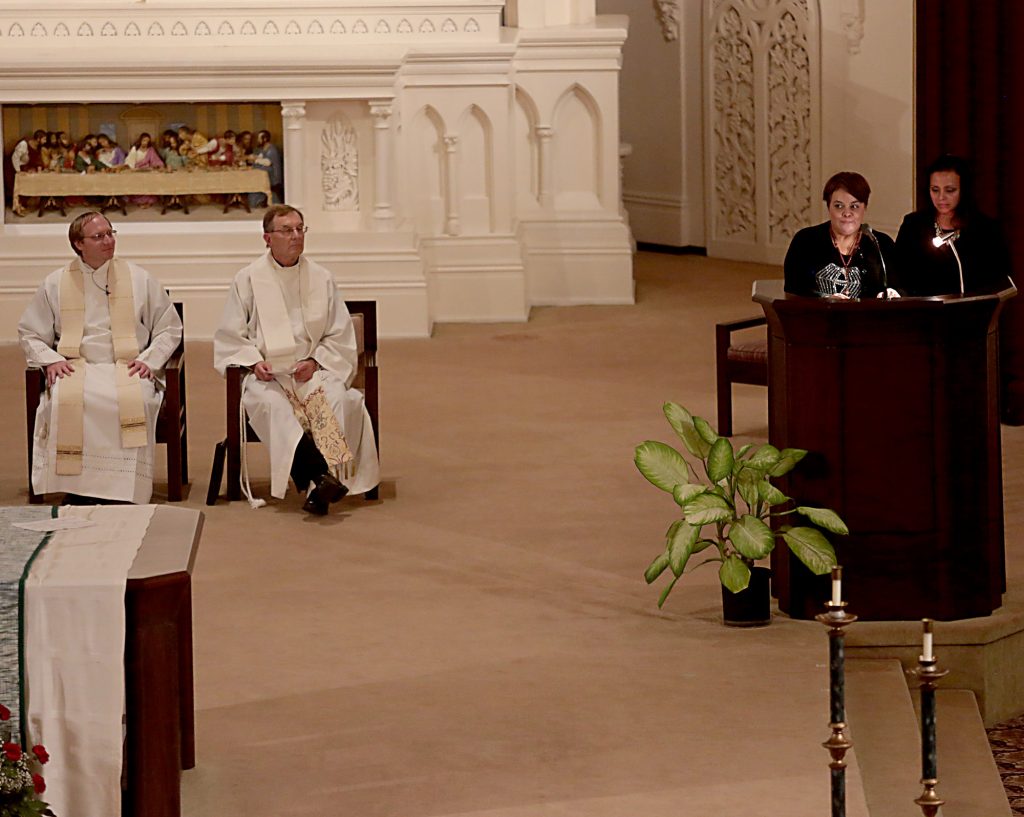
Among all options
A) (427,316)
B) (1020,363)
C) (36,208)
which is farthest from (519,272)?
(1020,363)

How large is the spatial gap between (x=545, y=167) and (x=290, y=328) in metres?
5.10

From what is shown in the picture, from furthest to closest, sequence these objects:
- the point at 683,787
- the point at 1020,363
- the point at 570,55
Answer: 1. the point at 570,55
2. the point at 1020,363
3. the point at 683,787

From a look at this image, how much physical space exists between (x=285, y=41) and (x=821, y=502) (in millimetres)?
6854

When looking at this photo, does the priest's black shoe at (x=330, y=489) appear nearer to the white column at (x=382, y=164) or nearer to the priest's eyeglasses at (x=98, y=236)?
the priest's eyeglasses at (x=98, y=236)

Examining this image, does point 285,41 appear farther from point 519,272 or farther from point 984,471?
point 984,471

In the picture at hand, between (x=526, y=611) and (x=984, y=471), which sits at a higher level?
(x=984, y=471)

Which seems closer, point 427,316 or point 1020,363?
point 1020,363

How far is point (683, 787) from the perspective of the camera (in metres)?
4.25

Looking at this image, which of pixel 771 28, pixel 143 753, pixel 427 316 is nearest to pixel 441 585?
pixel 143 753

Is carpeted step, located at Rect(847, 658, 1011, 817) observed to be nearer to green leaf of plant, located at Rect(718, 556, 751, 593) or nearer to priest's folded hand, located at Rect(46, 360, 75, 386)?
green leaf of plant, located at Rect(718, 556, 751, 593)

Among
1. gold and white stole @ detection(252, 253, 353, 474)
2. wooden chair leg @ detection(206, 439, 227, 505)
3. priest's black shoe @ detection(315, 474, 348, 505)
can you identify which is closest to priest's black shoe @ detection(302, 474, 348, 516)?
priest's black shoe @ detection(315, 474, 348, 505)

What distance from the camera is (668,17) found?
14906mm

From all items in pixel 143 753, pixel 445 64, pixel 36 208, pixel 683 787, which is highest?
pixel 445 64

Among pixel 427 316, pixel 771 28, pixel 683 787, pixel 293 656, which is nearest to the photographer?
pixel 683 787
